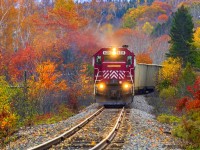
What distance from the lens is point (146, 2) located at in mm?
166750

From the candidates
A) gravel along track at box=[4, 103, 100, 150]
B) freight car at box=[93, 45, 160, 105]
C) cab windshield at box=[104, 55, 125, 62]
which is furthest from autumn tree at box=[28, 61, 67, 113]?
gravel along track at box=[4, 103, 100, 150]

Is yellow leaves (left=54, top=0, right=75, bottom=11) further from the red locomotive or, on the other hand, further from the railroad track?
the railroad track

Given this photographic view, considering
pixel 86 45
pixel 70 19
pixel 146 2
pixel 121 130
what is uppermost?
pixel 146 2

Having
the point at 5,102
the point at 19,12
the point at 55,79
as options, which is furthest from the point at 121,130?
the point at 19,12

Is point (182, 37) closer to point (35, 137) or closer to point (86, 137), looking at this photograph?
point (86, 137)

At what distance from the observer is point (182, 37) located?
1932 inches

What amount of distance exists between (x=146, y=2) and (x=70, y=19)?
116 metres

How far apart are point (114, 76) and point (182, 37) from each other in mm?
28714

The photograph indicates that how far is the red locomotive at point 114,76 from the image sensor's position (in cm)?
2262

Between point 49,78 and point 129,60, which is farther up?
point 129,60

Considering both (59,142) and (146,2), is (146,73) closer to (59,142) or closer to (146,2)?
(59,142)

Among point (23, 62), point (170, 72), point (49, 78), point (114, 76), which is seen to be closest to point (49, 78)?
point (49, 78)

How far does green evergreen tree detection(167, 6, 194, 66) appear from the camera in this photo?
161 feet

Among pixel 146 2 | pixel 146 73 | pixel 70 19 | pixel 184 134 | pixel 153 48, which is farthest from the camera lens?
pixel 146 2
